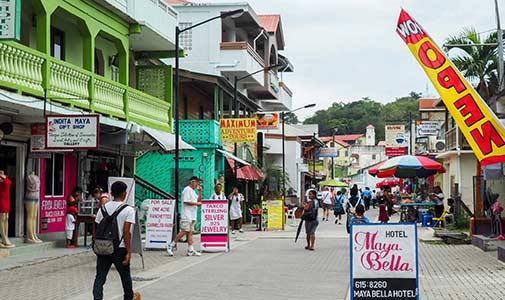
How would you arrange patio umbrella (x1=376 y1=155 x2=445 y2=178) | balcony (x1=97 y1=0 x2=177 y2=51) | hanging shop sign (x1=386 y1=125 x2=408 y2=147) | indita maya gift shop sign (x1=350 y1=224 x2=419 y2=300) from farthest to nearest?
1. hanging shop sign (x1=386 y1=125 x2=408 y2=147)
2. patio umbrella (x1=376 y1=155 x2=445 y2=178)
3. balcony (x1=97 y1=0 x2=177 y2=51)
4. indita maya gift shop sign (x1=350 y1=224 x2=419 y2=300)

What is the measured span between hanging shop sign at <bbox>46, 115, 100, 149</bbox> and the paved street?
255cm

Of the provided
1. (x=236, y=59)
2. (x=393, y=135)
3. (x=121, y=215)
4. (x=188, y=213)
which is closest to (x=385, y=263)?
(x=121, y=215)

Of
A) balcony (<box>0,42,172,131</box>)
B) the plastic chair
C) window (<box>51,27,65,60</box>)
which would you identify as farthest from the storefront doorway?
the plastic chair

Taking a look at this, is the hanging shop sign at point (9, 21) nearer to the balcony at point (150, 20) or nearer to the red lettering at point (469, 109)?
the balcony at point (150, 20)

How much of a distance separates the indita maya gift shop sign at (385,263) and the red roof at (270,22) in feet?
115

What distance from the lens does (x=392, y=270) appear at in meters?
8.98

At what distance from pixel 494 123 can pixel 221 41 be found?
71.0 ft

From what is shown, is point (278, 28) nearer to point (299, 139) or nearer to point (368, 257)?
point (299, 139)

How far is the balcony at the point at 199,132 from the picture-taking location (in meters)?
29.8

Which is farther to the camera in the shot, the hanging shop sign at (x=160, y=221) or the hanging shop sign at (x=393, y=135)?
the hanging shop sign at (x=393, y=135)

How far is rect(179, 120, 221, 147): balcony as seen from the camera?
29.8 metres

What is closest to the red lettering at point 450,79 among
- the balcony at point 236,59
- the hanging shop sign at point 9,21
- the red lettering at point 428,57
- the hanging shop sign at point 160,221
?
the red lettering at point 428,57

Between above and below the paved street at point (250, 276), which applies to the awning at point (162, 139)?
above

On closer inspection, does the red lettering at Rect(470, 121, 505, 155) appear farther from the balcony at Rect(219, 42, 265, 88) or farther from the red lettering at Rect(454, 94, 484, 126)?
the balcony at Rect(219, 42, 265, 88)
